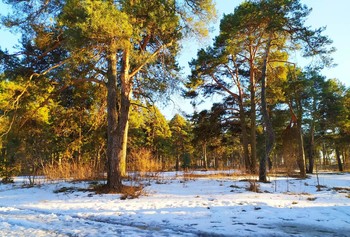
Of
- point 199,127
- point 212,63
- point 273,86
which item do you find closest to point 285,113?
point 273,86

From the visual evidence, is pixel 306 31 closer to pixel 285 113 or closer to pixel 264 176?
pixel 264 176

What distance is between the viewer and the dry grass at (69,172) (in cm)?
1114

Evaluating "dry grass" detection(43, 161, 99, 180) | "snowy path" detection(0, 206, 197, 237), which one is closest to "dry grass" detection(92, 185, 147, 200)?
"snowy path" detection(0, 206, 197, 237)

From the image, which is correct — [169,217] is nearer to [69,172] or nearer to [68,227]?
[68,227]

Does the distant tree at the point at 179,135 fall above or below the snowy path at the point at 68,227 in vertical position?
above

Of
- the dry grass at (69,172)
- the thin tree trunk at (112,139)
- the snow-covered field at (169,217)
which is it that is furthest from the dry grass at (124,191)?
the dry grass at (69,172)

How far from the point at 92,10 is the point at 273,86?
11741mm

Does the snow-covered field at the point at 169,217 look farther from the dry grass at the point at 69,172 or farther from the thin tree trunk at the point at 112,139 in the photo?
the dry grass at the point at 69,172

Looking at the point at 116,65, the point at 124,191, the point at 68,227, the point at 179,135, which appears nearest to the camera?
the point at 68,227

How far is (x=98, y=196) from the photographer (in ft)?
24.5

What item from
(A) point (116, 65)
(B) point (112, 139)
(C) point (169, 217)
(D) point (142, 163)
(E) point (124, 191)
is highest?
(A) point (116, 65)

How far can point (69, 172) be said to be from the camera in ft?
37.1

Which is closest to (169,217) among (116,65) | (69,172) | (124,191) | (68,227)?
(68,227)

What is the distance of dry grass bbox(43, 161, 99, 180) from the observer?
11.1 metres
